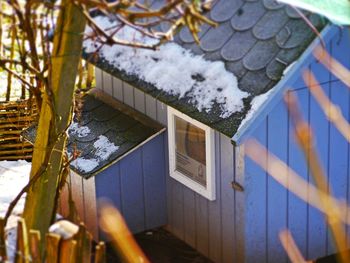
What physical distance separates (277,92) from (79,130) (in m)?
2.57

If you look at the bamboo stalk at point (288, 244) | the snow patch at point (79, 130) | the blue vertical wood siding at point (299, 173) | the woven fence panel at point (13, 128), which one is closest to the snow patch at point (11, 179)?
the woven fence panel at point (13, 128)

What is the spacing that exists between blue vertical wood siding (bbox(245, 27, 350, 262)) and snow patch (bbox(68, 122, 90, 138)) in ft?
6.78

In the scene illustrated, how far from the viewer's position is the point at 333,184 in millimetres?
7355

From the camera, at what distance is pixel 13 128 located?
31.7 ft

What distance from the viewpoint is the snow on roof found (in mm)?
6770

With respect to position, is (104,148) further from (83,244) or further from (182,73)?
(83,244)

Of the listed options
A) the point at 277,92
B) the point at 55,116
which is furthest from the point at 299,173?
the point at 55,116

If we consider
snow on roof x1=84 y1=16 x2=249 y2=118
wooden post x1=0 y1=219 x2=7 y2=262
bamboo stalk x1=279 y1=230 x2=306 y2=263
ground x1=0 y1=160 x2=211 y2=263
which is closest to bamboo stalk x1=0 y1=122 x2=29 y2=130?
ground x1=0 y1=160 x2=211 y2=263

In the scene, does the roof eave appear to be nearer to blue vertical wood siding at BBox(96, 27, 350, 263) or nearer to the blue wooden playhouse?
the blue wooden playhouse

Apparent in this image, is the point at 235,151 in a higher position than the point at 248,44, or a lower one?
lower

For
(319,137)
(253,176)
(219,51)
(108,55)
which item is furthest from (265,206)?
(108,55)

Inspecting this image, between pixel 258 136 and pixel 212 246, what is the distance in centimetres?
138

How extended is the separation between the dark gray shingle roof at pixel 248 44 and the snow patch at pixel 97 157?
0.66 m

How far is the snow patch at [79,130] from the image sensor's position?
8117mm
